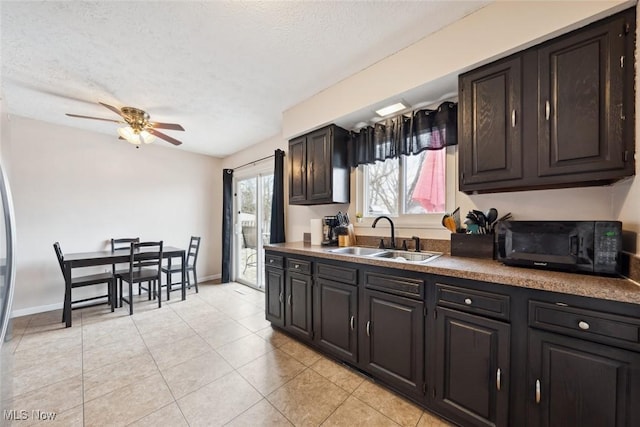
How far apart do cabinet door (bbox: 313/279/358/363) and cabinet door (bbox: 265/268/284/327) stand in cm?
49

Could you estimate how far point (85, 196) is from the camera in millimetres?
3547

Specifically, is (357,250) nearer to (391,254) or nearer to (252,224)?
(391,254)

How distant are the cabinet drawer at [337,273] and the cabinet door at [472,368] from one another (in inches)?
25.2

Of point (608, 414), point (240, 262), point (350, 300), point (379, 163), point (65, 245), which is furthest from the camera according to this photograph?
point (240, 262)

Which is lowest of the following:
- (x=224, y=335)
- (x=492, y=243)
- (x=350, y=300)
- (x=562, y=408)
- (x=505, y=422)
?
(x=224, y=335)

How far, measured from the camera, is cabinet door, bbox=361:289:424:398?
154 centimetres

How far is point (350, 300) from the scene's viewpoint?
6.29ft

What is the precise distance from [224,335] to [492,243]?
8.73 ft

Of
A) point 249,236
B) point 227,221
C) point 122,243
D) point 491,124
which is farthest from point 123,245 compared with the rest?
point 491,124

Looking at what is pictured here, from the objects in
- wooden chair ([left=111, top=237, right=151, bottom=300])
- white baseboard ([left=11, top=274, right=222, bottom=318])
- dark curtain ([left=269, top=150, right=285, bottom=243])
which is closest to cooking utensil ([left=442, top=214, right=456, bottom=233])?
dark curtain ([left=269, top=150, right=285, bottom=243])

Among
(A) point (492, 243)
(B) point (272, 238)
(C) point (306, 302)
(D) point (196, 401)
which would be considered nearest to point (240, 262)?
(B) point (272, 238)

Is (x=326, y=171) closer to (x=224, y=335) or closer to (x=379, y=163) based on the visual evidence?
(x=379, y=163)

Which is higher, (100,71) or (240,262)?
(100,71)

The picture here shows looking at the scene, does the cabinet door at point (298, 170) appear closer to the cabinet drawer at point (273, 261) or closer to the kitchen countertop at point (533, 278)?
the cabinet drawer at point (273, 261)
